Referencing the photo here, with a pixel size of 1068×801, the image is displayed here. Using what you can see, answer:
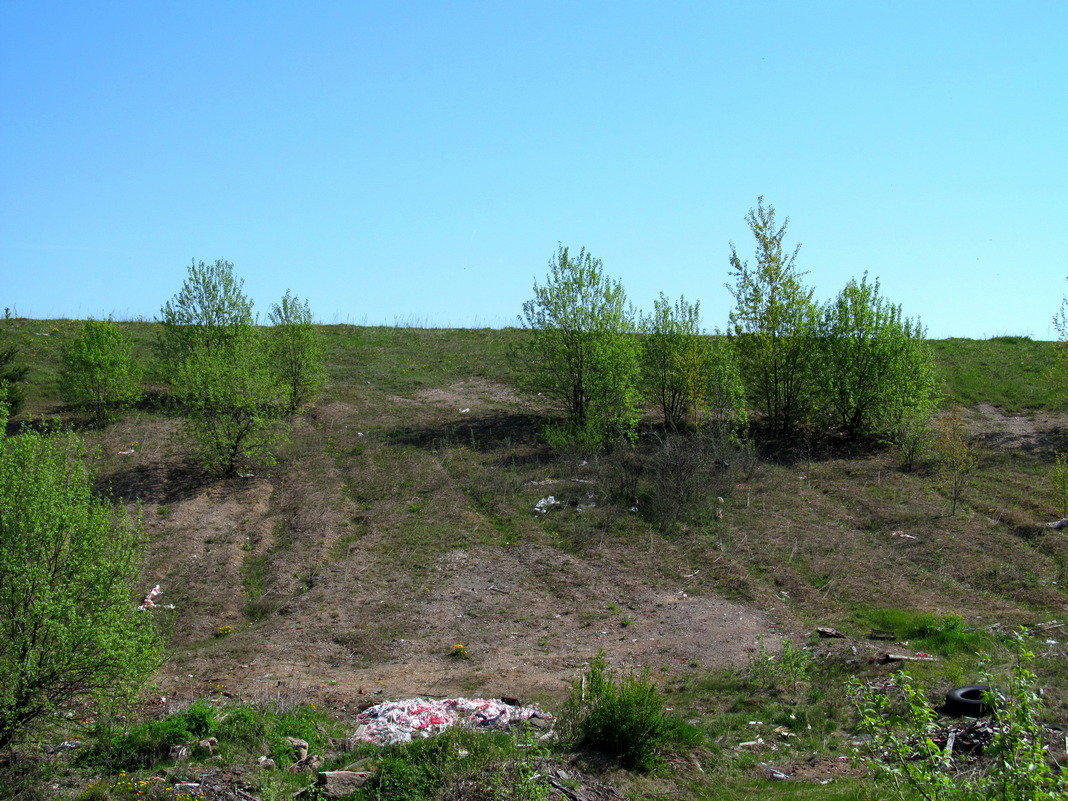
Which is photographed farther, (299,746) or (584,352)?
(584,352)

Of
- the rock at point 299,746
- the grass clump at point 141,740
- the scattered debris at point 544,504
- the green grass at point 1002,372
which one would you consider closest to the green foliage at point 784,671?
the rock at point 299,746

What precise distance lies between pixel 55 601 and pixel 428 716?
4847mm

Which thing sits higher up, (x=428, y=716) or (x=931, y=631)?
(x=931, y=631)

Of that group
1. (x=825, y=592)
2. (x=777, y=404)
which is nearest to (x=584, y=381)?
(x=777, y=404)

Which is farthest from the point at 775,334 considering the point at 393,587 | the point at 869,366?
the point at 393,587

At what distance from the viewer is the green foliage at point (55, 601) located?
8.77 metres

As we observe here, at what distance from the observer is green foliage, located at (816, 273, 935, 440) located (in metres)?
26.7

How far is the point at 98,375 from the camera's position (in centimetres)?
2702

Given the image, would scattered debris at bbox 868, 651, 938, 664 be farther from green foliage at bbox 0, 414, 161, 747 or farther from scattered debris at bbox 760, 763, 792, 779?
green foliage at bbox 0, 414, 161, 747

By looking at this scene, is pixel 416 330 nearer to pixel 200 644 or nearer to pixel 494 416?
pixel 494 416

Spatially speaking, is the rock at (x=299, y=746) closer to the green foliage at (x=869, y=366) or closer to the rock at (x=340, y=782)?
the rock at (x=340, y=782)

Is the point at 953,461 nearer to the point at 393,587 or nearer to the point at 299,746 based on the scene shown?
the point at 393,587

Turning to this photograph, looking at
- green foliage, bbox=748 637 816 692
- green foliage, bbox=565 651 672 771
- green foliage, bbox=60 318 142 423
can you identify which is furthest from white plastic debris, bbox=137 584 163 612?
green foliage, bbox=60 318 142 423

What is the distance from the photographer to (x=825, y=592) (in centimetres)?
1598
